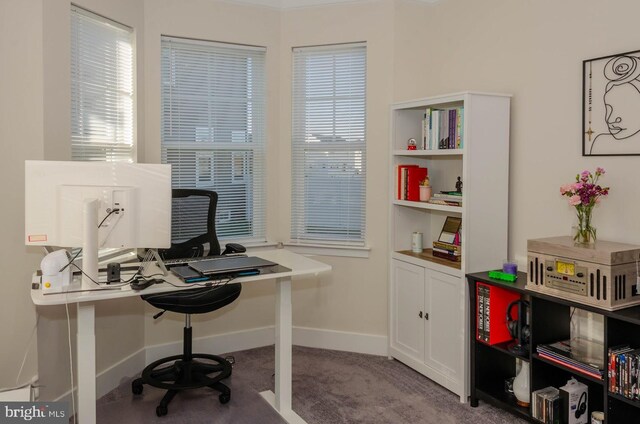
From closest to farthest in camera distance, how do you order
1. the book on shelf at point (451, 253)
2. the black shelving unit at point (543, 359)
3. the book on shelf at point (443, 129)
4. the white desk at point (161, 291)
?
the white desk at point (161, 291) < the black shelving unit at point (543, 359) < the book on shelf at point (443, 129) < the book on shelf at point (451, 253)

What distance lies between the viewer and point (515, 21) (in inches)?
131

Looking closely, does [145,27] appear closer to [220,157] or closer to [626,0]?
[220,157]

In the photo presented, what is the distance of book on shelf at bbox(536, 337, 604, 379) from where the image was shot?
101 inches

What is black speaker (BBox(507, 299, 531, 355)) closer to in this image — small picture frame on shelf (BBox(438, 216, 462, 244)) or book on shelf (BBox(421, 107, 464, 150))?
small picture frame on shelf (BBox(438, 216, 462, 244))

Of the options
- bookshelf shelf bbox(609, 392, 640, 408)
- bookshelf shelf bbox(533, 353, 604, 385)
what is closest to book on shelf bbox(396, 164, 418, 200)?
bookshelf shelf bbox(533, 353, 604, 385)

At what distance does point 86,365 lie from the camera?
236 centimetres

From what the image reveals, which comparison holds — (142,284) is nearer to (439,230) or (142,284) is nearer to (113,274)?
(113,274)

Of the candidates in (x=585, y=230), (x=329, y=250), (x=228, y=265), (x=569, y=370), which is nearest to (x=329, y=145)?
(x=329, y=250)

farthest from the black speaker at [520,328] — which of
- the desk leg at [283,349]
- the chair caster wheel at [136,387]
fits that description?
the chair caster wheel at [136,387]

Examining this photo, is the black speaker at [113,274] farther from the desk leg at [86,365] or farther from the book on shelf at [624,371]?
the book on shelf at [624,371]

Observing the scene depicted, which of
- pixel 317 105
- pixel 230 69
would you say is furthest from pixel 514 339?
pixel 230 69

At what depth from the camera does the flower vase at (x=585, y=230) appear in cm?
275

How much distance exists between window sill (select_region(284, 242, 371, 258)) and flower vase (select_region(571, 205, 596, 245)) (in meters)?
1.62

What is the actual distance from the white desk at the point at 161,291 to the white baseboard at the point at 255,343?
2.85 ft
